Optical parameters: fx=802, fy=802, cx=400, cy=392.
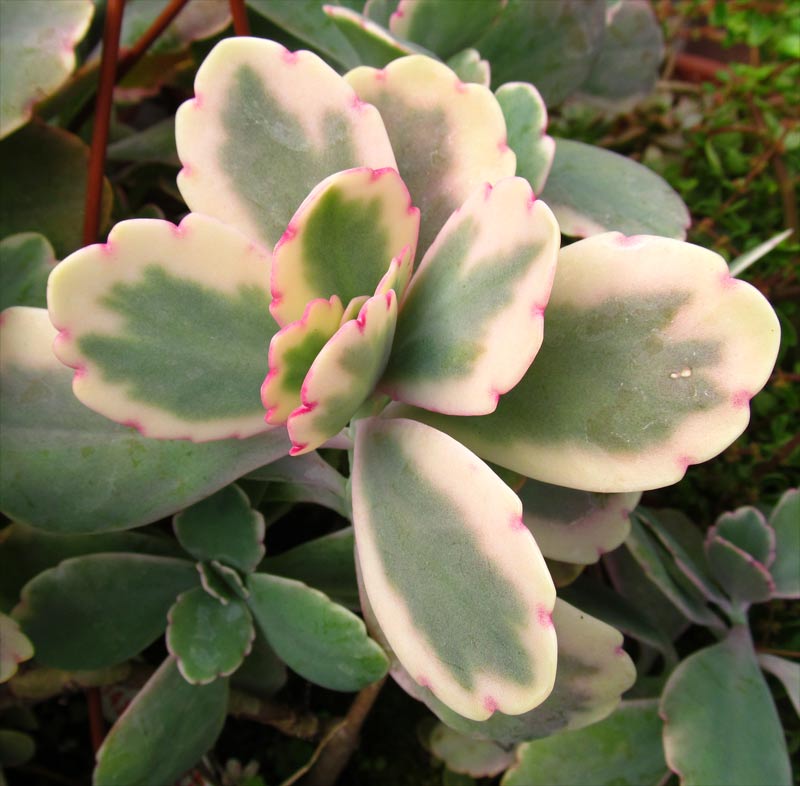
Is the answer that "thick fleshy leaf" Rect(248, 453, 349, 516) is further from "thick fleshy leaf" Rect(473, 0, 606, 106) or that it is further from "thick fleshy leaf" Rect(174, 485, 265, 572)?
"thick fleshy leaf" Rect(473, 0, 606, 106)

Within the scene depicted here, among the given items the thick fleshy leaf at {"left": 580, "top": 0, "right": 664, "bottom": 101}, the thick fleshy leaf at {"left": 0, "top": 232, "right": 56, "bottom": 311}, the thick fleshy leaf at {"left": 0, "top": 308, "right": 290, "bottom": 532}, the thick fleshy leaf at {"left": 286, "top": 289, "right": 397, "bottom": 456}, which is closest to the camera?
the thick fleshy leaf at {"left": 286, "top": 289, "right": 397, "bottom": 456}

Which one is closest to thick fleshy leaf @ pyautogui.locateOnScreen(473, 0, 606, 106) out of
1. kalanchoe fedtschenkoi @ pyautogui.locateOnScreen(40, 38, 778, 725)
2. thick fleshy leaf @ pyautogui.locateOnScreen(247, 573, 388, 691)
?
kalanchoe fedtschenkoi @ pyautogui.locateOnScreen(40, 38, 778, 725)

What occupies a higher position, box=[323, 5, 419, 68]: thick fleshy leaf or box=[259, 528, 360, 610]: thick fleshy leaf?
box=[323, 5, 419, 68]: thick fleshy leaf

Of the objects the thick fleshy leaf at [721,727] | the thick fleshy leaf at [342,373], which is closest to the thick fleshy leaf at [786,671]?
the thick fleshy leaf at [721,727]

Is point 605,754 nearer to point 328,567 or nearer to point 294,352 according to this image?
point 328,567

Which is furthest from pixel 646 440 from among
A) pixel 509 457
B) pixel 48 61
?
pixel 48 61

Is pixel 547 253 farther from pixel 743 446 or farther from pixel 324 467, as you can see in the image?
pixel 743 446

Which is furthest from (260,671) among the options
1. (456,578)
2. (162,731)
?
(456,578)
